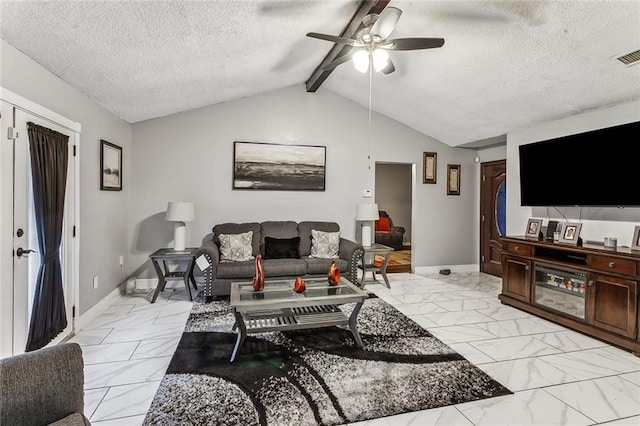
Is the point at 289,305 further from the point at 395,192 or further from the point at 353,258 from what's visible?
the point at 395,192

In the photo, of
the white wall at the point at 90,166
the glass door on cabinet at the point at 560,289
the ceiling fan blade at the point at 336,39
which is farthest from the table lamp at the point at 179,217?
the glass door on cabinet at the point at 560,289

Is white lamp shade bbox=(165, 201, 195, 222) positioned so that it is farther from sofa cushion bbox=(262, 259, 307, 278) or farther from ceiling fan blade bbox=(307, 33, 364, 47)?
ceiling fan blade bbox=(307, 33, 364, 47)

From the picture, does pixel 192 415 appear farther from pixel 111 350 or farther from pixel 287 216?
pixel 287 216

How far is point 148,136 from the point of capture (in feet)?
15.2

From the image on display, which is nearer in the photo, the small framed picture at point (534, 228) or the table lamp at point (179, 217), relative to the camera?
the small framed picture at point (534, 228)

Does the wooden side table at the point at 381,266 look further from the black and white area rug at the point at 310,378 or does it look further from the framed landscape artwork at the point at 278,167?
the black and white area rug at the point at 310,378

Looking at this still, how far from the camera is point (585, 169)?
3408 mm

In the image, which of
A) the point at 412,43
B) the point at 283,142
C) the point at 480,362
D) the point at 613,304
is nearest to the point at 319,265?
the point at 283,142

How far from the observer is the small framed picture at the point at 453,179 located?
5891mm

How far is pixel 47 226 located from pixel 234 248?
2043mm

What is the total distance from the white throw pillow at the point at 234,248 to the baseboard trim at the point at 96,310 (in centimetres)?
138

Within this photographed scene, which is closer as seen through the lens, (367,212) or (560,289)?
(560,289)

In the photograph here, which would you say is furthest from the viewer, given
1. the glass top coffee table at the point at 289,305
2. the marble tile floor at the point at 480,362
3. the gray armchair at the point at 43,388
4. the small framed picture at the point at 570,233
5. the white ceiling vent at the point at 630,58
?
the small framed picture at the point at 570,233

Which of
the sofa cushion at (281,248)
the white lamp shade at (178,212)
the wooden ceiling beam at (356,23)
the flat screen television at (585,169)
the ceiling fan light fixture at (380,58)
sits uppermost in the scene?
the wooden ceiling beam at (356,23)
